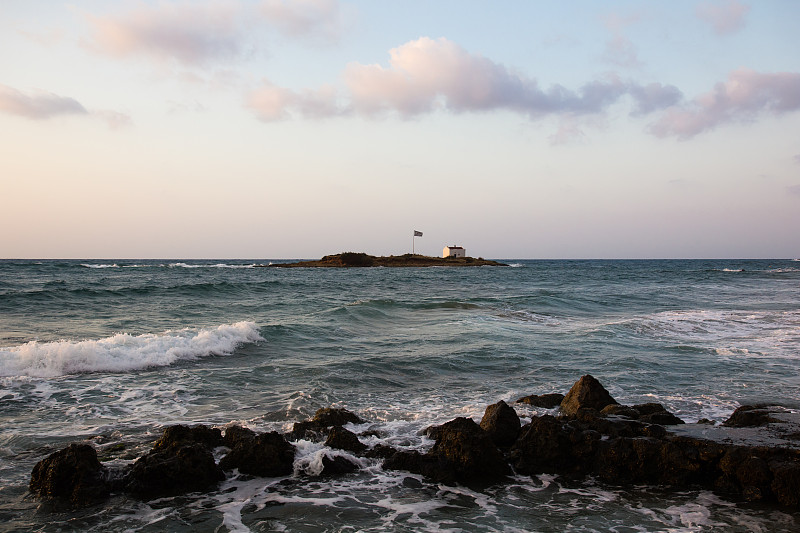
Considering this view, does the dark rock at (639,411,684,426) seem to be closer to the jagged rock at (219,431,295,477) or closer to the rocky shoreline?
the rocky shoreline

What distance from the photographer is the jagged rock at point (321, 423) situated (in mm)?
7562

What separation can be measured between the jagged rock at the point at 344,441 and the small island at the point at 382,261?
274 feet

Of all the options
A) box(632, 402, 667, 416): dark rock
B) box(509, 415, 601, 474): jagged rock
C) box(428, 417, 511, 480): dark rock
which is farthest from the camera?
box(632, 402, 667, 416): dark rock

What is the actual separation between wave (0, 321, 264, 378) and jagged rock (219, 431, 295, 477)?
6952 mm

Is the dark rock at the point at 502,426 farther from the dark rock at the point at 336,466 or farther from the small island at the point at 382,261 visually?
the small island at the point at 382,261

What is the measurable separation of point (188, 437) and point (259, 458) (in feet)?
3.54

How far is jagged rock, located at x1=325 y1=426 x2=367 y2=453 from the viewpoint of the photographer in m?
7.13

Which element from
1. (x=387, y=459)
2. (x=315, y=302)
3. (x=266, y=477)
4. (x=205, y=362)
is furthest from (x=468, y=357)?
(x=315, y=302)

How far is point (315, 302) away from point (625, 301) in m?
17.9

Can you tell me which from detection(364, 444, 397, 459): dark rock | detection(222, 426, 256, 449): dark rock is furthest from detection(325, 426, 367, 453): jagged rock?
detection(222, 426, 256, 449): dark rock

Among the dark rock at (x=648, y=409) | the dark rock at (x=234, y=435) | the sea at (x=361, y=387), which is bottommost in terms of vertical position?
the sea at (x=361, y=387)

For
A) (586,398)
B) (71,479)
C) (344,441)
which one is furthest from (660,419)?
(71,479)

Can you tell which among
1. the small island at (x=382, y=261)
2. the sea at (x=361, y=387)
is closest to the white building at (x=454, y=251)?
the small island at (x=382, y=261)

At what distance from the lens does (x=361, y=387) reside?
36.2 ft
